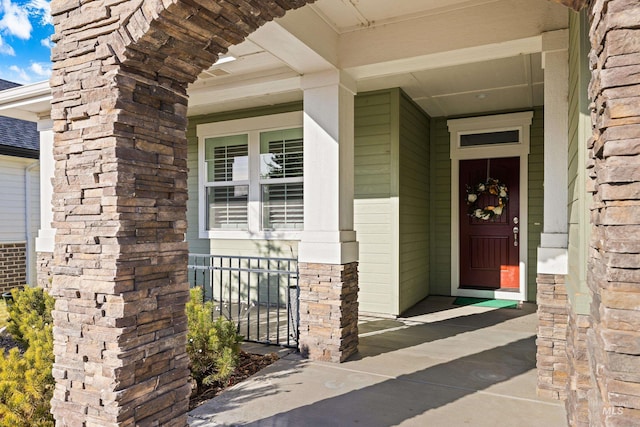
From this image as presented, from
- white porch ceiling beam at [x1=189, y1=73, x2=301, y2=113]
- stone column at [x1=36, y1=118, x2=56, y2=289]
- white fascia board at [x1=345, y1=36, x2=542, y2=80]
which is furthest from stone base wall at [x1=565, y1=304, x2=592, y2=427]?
stone column at [x1=36, y1=118, x2=56, y2=289]

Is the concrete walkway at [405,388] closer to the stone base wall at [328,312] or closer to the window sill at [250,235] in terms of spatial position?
the stone base wall at [328,312]

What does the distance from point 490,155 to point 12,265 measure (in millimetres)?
8512

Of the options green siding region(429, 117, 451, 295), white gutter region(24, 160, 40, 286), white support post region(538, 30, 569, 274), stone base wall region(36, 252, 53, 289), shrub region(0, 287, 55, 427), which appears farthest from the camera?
white gutter region(24, 160, 40, 286)

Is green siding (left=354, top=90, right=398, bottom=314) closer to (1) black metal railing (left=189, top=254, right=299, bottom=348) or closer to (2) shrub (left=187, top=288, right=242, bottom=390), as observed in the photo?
(1) black metal railing (left=189, top=254, right=299, bottom=348)

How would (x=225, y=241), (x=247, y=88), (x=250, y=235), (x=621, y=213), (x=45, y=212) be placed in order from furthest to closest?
(x=225, y=241) → (x=250, y=235) → (x=45, y=212) → (x=247, y=88) → (x=621, y=213)

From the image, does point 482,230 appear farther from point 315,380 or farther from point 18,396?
point 18,396

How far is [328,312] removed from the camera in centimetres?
353

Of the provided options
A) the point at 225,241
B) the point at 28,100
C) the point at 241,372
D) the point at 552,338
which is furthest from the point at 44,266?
the point at 552,338

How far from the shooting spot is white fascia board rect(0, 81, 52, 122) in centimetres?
502

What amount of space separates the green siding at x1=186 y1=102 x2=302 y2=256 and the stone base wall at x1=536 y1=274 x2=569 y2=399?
3335 millimetres

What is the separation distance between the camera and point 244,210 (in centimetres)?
599

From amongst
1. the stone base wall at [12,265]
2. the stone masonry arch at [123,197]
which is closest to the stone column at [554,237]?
the stone masonry arch at [123,197]

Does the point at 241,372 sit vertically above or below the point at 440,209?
below

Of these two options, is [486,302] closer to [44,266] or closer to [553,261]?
[553,261]
